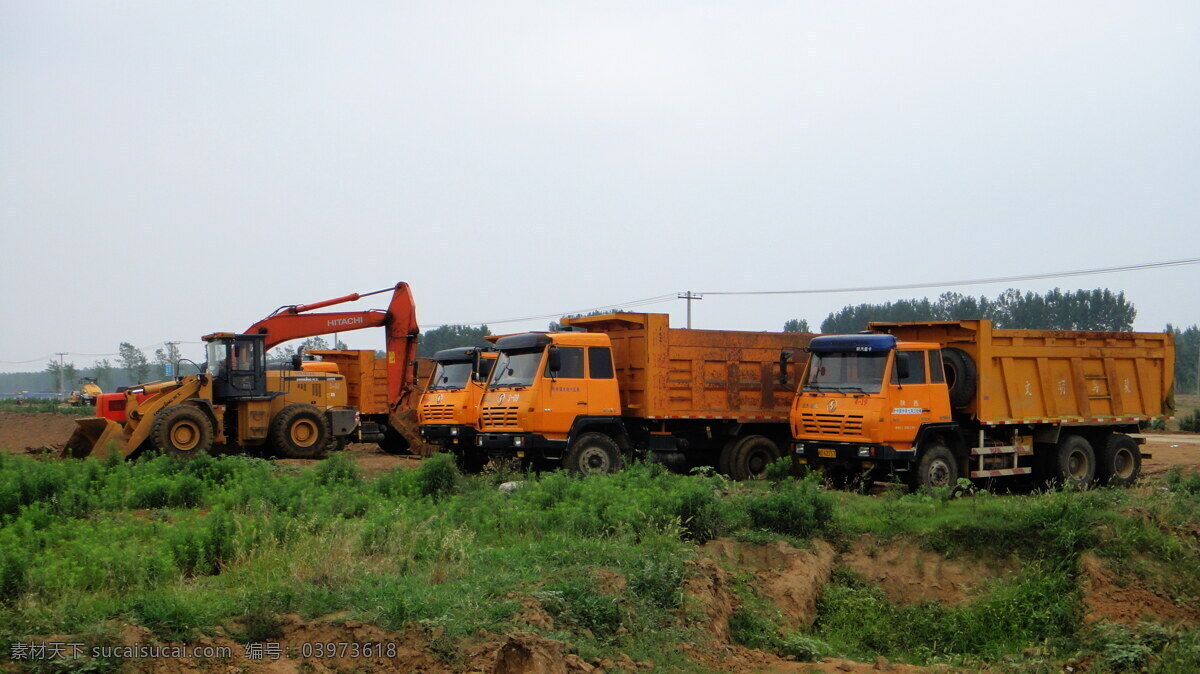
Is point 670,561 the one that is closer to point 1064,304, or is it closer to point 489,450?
point 489,450

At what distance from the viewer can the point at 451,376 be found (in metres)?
20.3

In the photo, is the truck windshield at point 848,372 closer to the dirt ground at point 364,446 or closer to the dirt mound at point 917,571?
the dirt mound at point 917,571

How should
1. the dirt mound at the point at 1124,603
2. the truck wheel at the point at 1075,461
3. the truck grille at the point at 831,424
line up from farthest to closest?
the truck wheel at the point at 1075,461 → the truck grille at the point at 831,424 → the dirt mound at the point at 1124,603

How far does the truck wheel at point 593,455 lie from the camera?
16969 mm


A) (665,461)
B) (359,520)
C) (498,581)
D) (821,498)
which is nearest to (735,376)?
(665,461)

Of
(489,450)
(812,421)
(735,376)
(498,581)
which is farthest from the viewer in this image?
(735,376)

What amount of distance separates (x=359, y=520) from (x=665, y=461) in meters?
7.85

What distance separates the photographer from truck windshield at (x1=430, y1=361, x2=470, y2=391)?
1998 centimetres

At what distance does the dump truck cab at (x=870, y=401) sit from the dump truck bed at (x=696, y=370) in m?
1.87

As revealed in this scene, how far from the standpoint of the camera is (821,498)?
40.0ft

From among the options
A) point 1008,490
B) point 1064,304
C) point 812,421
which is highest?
point 1064,304

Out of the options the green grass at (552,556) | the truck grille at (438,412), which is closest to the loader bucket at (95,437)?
the green grass at (552,556)

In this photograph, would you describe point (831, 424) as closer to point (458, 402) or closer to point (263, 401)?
point (458, 402)

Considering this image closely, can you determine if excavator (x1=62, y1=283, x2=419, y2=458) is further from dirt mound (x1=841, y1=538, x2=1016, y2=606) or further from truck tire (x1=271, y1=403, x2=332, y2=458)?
dirt mound (x1=841, y1=538, x2=1016, y2=606)
